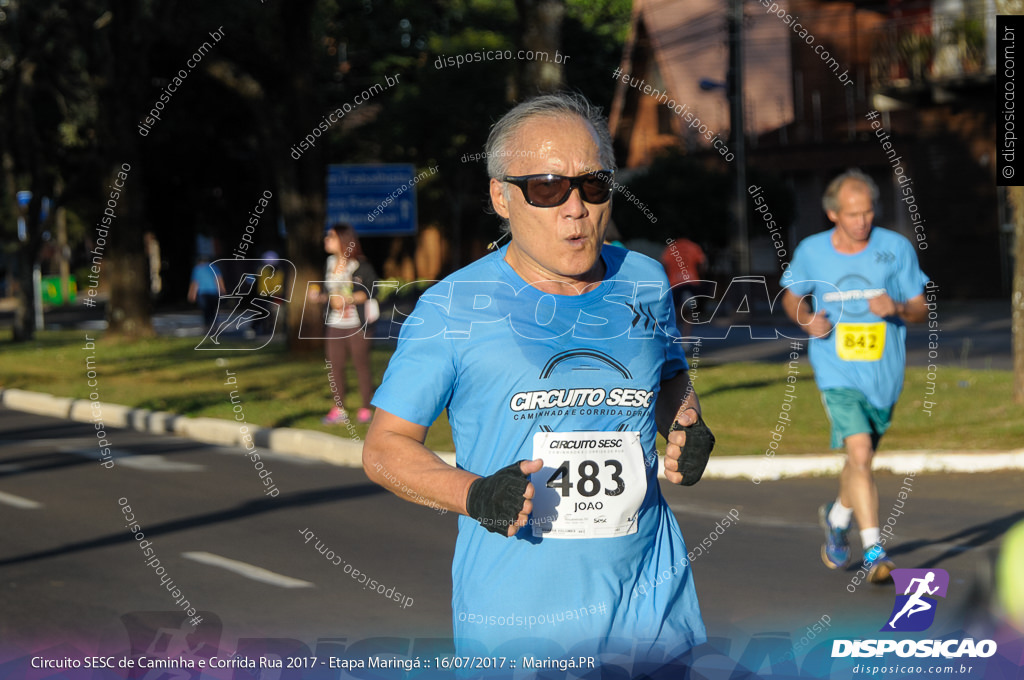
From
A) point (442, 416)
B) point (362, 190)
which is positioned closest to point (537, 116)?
point (442, 416)

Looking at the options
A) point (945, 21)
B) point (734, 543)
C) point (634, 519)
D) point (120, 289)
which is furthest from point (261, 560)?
point (945, 21)

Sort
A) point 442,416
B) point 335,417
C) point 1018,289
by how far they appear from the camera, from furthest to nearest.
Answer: point 442,416 < point 335,417 < point 1018,289

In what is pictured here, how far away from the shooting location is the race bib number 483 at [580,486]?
2.95 metres

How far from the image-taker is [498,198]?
3.22m

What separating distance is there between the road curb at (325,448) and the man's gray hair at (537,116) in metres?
4.51

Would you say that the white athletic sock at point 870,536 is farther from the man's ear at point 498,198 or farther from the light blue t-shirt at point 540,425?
the man's ear at point 498,198

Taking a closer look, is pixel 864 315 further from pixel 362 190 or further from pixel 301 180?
pixel 301 180

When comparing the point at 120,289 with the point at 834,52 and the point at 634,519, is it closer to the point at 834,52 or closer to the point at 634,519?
the point at 834,52

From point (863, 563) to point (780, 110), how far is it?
31437 mm

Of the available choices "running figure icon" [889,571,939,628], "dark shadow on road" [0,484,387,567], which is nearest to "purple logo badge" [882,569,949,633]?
"running figure icon" [889,571,939,628]

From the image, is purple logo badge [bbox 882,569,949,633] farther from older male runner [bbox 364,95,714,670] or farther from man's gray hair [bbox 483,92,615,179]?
man's gray hair [bbox 483,92,615,179]

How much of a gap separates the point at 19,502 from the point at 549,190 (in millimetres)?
7653

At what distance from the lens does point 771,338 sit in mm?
25891

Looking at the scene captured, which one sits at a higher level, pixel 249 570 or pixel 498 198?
pixel 498 198
